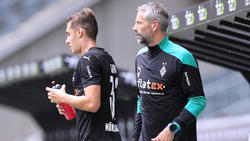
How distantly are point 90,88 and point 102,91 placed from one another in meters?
0.17

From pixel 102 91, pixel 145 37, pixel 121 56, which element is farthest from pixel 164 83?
pixel 121 56

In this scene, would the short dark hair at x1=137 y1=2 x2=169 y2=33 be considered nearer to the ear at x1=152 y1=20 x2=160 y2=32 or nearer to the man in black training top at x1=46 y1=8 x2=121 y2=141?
the ear at x1=152 y1=20 x2=160 y2=32

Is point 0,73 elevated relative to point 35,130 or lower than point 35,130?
elevated

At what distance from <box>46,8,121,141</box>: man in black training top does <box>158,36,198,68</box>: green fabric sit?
18.6 inches

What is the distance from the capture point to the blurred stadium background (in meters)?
7.15

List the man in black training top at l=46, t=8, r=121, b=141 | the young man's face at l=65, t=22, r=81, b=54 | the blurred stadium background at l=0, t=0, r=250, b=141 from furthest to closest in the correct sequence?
the blurred stadium background at l=0, t=0, r=250, b=141, the young man's face at l=65, t=22, r=81, b=54, the man in black training top at l=46, t=8, r=121, b=141

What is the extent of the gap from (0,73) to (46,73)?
93.3 inches

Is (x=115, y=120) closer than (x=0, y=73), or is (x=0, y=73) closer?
(x=115, y=120)

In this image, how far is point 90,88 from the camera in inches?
170

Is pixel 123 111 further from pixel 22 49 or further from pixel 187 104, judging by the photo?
pixel 22 49

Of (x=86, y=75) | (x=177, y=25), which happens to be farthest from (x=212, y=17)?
(x=86, y=75)

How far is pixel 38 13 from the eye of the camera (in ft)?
102

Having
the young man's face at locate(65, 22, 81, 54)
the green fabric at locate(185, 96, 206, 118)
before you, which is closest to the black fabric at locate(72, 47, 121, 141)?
the young man's face at locate(65, 22, 81, 54)

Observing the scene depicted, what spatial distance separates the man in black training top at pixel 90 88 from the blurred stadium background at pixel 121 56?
223cm
